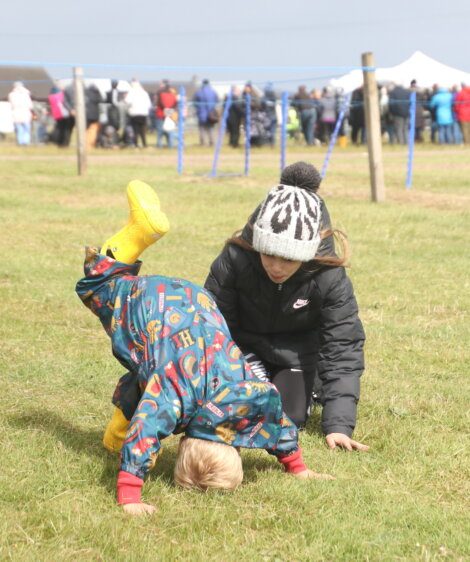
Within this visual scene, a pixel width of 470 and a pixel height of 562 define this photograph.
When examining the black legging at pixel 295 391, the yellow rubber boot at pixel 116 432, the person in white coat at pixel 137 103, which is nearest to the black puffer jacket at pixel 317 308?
the black legging at pixel 295 391

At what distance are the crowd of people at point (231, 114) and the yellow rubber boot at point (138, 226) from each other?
72.4 ft

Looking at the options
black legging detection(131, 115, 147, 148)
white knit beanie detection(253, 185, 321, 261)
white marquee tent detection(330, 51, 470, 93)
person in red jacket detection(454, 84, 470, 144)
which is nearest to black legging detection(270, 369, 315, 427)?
white knit beanie detection(253, 185, 321, 261)

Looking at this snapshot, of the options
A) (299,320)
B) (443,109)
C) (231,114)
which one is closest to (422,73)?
(443,109)

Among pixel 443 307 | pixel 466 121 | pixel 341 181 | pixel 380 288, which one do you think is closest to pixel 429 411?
pixel 443 307

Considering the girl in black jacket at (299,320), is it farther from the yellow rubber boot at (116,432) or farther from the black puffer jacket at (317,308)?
the yellow rubber boot at (116,432)

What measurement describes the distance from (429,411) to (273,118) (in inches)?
952

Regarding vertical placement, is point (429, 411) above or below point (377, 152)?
below

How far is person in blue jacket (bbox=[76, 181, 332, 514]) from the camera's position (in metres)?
3.80

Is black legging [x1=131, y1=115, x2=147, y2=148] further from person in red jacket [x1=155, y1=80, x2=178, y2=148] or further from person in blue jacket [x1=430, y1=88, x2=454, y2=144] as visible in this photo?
person in blue jacket [x1=430, y1=88, x2=454, y2=144]

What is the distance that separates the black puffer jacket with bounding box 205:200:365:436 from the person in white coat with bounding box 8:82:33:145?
21.8 meters

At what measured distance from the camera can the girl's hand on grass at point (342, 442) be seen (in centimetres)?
472

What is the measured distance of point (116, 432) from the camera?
14.7 ft

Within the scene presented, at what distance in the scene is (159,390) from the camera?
381cm

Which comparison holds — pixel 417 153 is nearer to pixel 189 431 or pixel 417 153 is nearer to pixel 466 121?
pixel 466 121
